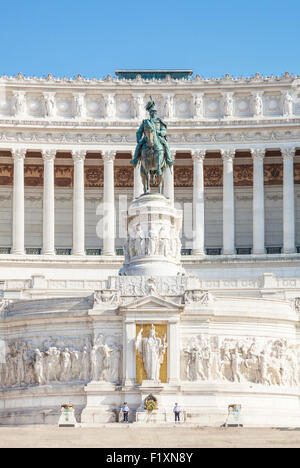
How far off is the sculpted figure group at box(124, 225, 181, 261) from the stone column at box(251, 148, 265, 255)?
34480mm

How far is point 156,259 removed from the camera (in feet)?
190

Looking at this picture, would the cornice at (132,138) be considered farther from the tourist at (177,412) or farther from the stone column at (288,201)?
the tourist at (177,412)

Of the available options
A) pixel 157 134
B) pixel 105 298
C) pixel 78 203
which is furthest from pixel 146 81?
pixel 105 298

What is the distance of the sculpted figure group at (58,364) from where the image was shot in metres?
51.5

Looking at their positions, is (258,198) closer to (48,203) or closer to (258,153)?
(258,153)

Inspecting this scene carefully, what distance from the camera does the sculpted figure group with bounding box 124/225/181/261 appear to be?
191 ft

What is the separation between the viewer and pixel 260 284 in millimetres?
71375

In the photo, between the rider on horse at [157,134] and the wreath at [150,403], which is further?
the rider on horse at [157,134]

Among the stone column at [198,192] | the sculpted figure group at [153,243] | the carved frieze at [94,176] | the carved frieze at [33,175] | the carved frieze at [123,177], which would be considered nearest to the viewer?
the sculpted figure group at [153,243]

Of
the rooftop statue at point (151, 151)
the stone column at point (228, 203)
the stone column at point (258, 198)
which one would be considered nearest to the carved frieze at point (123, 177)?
the stone column at point (228, 203)

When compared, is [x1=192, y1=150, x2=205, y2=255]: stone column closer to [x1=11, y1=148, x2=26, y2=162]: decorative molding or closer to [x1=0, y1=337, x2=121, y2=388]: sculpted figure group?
[x1=11, y1=148, x2=26, y2=162]: decorative molding

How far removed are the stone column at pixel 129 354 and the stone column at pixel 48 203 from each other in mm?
41080

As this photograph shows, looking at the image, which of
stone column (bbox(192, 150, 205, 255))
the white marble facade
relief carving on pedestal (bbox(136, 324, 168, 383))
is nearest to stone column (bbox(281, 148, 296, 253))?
the white marble facade
